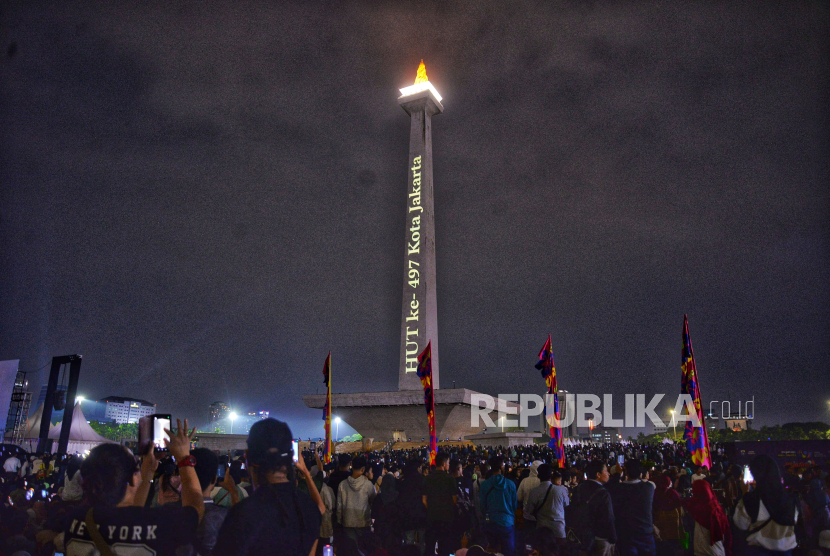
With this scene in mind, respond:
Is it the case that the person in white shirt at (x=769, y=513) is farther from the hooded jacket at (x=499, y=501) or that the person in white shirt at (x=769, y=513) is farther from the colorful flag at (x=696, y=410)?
the colorful flag at (x=696, y=410)

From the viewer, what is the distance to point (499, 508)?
8.21 meters

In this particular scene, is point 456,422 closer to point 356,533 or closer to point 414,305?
point 414,305

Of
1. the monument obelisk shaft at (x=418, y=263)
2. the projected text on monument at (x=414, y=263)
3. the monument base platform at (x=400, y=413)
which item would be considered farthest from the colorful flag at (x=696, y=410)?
the projected text on monument at (x=414, y=263)

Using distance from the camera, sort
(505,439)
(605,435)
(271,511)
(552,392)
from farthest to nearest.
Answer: (605,435), (505,439), (552,392), (271,511)

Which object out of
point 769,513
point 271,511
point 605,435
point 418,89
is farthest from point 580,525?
point 605,435

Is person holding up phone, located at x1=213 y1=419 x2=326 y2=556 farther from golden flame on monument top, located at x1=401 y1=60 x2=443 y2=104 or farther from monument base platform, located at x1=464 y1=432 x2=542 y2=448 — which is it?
golden flame on monument top, located at x1=401 y1=60 x2=443 y2=104

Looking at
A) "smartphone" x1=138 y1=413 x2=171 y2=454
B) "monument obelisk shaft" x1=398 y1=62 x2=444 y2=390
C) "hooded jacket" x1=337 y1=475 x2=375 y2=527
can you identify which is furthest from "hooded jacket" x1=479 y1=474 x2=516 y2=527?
"monument obelisk shaft" x1=398 y1=62 x2=444 y2=390

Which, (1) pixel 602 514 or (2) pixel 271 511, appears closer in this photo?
(2) pixel 271 511

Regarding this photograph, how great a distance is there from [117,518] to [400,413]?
179ft

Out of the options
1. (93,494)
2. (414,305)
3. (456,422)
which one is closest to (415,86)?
(414,305)

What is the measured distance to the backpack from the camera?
768 cm

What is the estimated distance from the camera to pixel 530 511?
8.69 m

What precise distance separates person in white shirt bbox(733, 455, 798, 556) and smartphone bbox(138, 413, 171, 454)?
589 centimetres

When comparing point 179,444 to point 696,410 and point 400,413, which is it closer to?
point 696,410
